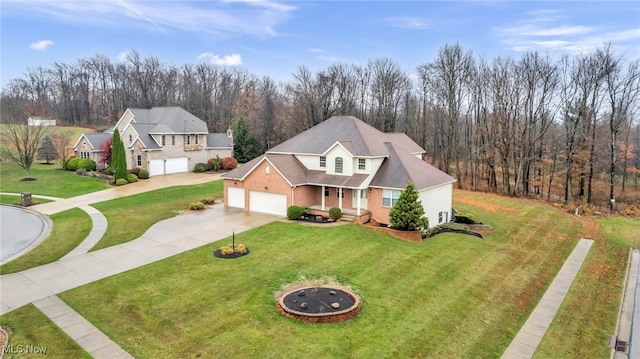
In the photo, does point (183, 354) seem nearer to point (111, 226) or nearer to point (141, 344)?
point (141, 344)

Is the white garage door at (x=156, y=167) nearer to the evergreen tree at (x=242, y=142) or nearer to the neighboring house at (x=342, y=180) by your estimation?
the evergreen tree at (x=242, y=142)

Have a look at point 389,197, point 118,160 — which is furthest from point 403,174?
point 118,160

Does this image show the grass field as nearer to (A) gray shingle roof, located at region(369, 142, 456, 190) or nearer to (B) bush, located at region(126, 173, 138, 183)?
(A) gray shingle roof, located at region(369, 142, 456, 190)

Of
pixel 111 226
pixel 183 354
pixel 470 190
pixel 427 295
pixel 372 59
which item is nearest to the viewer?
pixel 183 354

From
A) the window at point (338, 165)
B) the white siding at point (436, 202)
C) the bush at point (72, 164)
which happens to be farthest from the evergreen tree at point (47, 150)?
the white siding at point (436, 202)

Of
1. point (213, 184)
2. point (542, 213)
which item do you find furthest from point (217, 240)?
point (542, 213)

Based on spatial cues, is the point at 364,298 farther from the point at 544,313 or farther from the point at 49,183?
the point at 49,183

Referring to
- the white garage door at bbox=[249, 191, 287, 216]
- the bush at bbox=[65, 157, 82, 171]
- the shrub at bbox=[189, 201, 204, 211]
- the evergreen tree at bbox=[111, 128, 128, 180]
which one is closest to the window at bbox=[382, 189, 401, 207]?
the white garage door at bbox=[249, 191, 287, 216]

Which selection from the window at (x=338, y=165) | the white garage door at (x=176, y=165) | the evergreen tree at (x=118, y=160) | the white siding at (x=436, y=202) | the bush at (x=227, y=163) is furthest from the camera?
the bush at (x=227, y=163)
